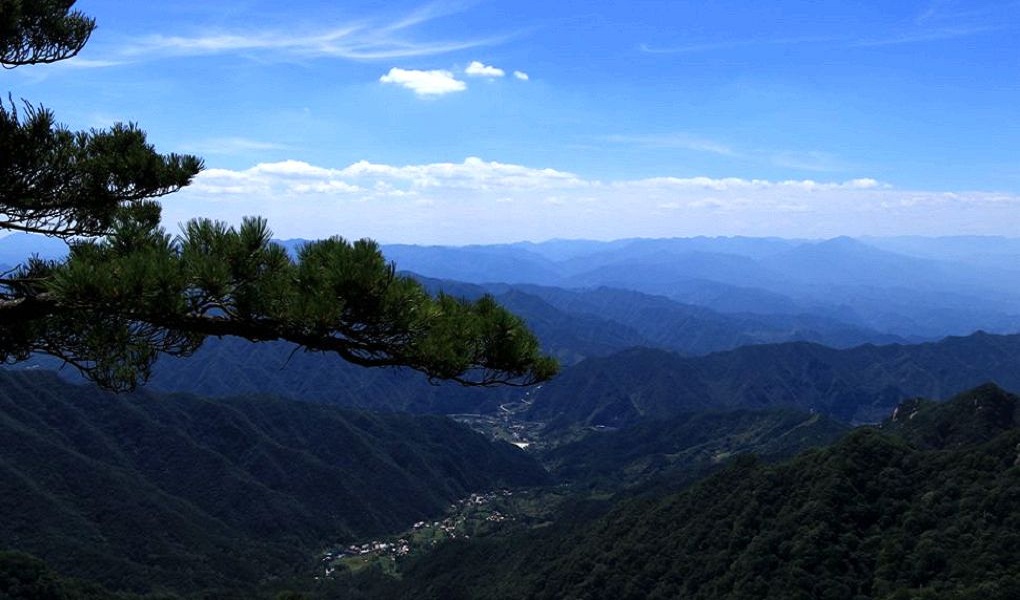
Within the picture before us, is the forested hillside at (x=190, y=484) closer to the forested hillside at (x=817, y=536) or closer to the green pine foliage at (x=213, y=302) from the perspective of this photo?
the forested hillside at (x=817, y=536)

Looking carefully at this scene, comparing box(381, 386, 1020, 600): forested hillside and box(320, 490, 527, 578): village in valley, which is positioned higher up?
box(381, 386, 1020, 600): forested hillside

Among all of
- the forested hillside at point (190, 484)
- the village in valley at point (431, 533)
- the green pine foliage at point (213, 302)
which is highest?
the green pine foliage at point (213, 302)

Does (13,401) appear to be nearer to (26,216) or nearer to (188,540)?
(188,540)

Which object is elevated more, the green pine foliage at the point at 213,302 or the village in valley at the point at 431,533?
the green pine foliage at the point at 213,302

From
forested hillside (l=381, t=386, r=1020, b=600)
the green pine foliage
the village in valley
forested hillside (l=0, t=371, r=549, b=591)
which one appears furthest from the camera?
the village in valley

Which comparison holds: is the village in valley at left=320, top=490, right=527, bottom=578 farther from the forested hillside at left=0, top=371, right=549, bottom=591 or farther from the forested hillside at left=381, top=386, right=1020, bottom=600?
the forested hillside at left=381, top=386, right=1020, bottom=600

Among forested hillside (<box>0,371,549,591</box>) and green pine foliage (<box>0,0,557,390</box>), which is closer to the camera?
green pine foliage (<box>0,0,557,390</box>)

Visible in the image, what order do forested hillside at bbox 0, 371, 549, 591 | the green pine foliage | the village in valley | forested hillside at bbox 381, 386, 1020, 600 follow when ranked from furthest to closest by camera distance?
the village in valley, forested hillside at bbox 0, 371, 549, 591, forested hillside at bbox 381, 386, 1020, 600, the green pine foliage

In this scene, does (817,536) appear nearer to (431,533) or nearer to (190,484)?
(431,533)

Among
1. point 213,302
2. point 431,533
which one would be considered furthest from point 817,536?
point 431,533

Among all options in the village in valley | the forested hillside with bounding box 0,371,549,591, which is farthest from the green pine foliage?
the village in valley

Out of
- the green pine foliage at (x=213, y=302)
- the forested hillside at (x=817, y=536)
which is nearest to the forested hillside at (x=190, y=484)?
the forested hillside at (x=817, y=536)

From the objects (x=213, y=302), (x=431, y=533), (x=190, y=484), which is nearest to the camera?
(x=213, y=302)
